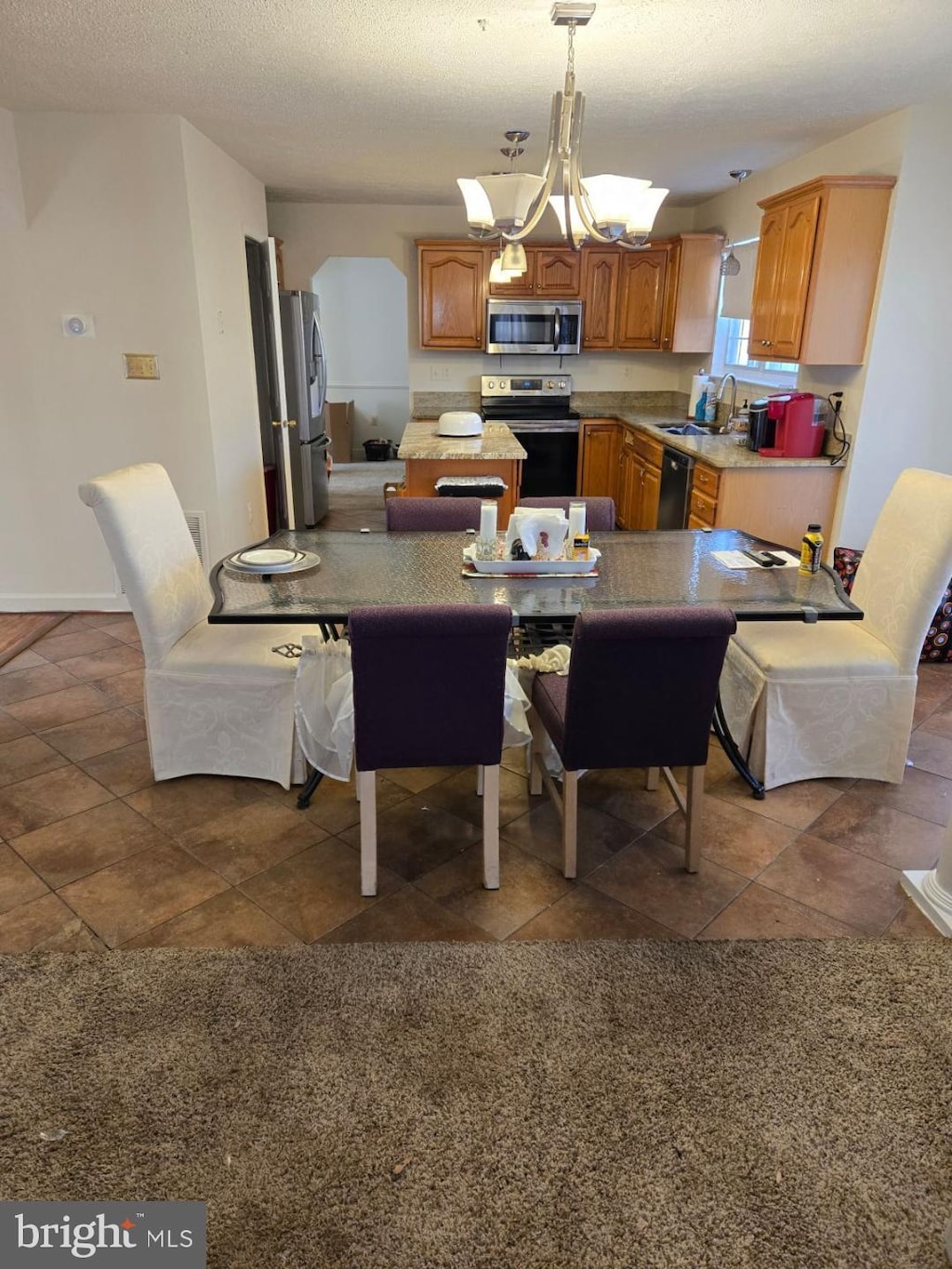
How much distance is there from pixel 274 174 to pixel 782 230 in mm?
3070

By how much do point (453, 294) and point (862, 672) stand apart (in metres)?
4.66

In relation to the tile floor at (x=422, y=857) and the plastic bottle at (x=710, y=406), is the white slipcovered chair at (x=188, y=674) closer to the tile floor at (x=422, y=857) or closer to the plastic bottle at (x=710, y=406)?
the tile floor at (x=422, y=857)

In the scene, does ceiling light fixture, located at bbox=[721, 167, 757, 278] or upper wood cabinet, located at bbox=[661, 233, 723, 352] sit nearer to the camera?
ceiling light fixture, located at bbox=[721, 167, 757, 278]

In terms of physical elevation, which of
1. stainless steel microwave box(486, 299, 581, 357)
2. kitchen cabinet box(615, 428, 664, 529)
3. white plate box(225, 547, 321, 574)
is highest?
stainless steel microwave box(486, 299, 581, 357)

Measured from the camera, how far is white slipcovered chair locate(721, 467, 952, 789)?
264 cm

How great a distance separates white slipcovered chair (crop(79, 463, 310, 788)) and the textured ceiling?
1.49 m

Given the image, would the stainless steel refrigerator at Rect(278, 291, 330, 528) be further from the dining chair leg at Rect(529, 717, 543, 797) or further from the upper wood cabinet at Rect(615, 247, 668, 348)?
the dining chair leg at Rect(529, 717, 543, 797)

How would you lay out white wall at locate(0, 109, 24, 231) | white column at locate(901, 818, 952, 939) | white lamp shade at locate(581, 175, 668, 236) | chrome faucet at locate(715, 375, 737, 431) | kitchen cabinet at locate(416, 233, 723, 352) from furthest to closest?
1. kitchen cabinet at locate(416, 233, 723, 352)
2. chrome faucet at locate(715, 375, 737, 431)
3. white wall at locate(0, 109, 24, 231)
4. white lamp shade at locate(581, 175, 668, 236)
5. white column at locate(901, 818, 952, 939)

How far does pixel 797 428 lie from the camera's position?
4.21 metres

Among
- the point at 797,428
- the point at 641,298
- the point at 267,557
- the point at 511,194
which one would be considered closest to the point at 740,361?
the point at 641,298

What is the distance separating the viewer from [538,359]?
21.7ft

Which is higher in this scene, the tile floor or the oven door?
the oven door

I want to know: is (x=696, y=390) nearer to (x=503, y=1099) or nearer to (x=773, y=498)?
(x=773, y=498)

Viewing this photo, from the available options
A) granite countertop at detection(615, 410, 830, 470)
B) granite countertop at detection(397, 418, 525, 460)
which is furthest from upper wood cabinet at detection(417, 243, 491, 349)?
granite countertop at detection(615, 410, 830, 470)
